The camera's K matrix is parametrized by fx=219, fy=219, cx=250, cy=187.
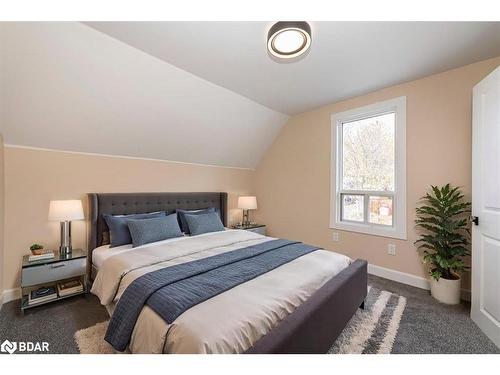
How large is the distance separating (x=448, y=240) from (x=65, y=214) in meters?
3.99

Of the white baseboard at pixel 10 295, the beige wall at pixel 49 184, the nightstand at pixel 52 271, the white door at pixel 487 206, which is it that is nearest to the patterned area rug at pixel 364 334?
the white door at pixel 487 206

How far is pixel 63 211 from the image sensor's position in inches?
89.4

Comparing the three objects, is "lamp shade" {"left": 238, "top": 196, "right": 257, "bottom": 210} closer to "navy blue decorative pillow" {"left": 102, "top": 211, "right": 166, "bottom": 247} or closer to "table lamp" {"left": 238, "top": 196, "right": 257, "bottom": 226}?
"table lamp" {"left": 238, "top": 196, "right": 257, "bottom": 226}

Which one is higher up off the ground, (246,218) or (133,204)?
(133,204)

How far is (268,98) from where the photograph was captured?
10.5ft

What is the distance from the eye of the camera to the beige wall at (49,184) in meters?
2.29

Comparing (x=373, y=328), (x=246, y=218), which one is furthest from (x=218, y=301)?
(x=246, y=218)

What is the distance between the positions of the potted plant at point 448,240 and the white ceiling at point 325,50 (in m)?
1.36

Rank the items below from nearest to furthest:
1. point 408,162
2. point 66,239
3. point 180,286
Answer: point 180,286 → point 66,239 → point 408,162

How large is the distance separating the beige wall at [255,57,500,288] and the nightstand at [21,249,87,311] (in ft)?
9.79

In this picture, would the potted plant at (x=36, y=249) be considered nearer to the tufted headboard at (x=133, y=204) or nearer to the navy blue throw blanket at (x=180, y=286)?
the tufted headboard at (x=133, y=204)

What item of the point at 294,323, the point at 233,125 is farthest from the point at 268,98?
the point at 294,323

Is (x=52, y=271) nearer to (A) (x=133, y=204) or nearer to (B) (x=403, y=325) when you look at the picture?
(A) (x=133, y=204)

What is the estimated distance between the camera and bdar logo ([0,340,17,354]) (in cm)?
159
